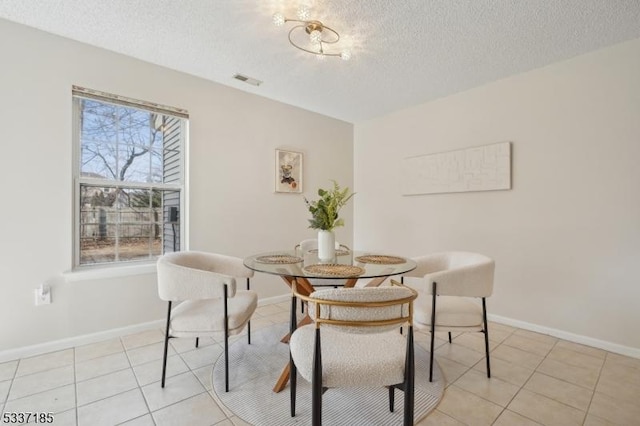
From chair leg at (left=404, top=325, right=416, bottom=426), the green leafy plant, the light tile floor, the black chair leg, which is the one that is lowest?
the light tile floor

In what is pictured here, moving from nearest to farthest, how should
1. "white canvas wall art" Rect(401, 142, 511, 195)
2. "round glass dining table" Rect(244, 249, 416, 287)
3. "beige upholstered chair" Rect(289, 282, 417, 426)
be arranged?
"beige upholstered chair" Rect(289, 282, 417, 426) < "round glass dining table" Rect(244, 249, 416, 287) < "white canvas wall art" Rect(401, 142, 511, 195)

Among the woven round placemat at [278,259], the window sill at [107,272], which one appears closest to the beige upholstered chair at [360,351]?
the woven round placemat at [278,259]

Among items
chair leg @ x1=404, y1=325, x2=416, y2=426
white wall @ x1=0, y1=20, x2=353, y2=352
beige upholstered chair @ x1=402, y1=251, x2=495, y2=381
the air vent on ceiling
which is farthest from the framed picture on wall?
chair leg @ x1=404, y1=325, x2=416, y2=426

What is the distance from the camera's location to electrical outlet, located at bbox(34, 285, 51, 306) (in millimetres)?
2287

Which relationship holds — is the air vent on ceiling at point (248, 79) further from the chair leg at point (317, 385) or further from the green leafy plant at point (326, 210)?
the chair leg at point (317, 385)

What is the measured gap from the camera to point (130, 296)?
8.79 ft

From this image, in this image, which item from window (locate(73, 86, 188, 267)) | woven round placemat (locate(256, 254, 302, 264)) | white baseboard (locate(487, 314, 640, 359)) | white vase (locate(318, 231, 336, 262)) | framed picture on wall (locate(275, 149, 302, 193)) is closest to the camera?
woven round placemat (locate(256, 254, 302, 264))

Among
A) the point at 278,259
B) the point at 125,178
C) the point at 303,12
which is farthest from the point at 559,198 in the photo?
the point at 125,178

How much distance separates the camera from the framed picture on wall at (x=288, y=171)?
369 centimetres

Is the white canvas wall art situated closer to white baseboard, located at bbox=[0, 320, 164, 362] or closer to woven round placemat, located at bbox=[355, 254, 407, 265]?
woven round placemat, located at bbox=[355, 254, 407, 265]

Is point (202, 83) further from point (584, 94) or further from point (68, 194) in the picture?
point (584, 94)

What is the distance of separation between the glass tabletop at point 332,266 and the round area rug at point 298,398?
757 mm

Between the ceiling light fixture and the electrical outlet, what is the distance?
2.66 m

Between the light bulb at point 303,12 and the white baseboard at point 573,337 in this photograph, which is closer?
the light bulb at point 303,12
